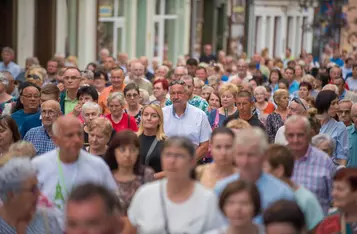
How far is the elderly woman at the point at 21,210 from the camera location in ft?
26.6

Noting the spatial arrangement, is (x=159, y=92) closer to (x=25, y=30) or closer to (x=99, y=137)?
(x=99, y=137)

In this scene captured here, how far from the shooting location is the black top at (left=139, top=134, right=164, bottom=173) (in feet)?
40.4

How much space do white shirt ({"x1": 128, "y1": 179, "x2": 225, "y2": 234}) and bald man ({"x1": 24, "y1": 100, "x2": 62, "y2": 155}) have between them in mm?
4674

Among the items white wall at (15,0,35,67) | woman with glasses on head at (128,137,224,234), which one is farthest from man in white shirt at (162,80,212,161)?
white wall at (15,0,35,67)

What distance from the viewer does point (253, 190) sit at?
762 centimetres

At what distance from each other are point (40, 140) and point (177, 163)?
4.86m

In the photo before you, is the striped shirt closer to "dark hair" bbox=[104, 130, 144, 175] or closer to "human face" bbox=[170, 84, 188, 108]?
"dark hair" bbox=[104, 130, 144, 175]

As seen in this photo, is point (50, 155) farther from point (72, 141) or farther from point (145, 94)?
point (145, 94)

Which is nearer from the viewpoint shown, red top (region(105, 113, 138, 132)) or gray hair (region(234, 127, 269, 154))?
gray hair (region(234, 127, 269, 154))

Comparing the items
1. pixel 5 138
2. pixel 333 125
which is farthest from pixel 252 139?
pixel 333 125

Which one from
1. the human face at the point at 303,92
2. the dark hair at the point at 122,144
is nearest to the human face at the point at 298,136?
the dark hair at the point at 122,144

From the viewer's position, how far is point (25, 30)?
3153cm

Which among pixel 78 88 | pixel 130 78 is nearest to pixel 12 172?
pixel 78 88

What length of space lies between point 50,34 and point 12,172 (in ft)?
78.9
